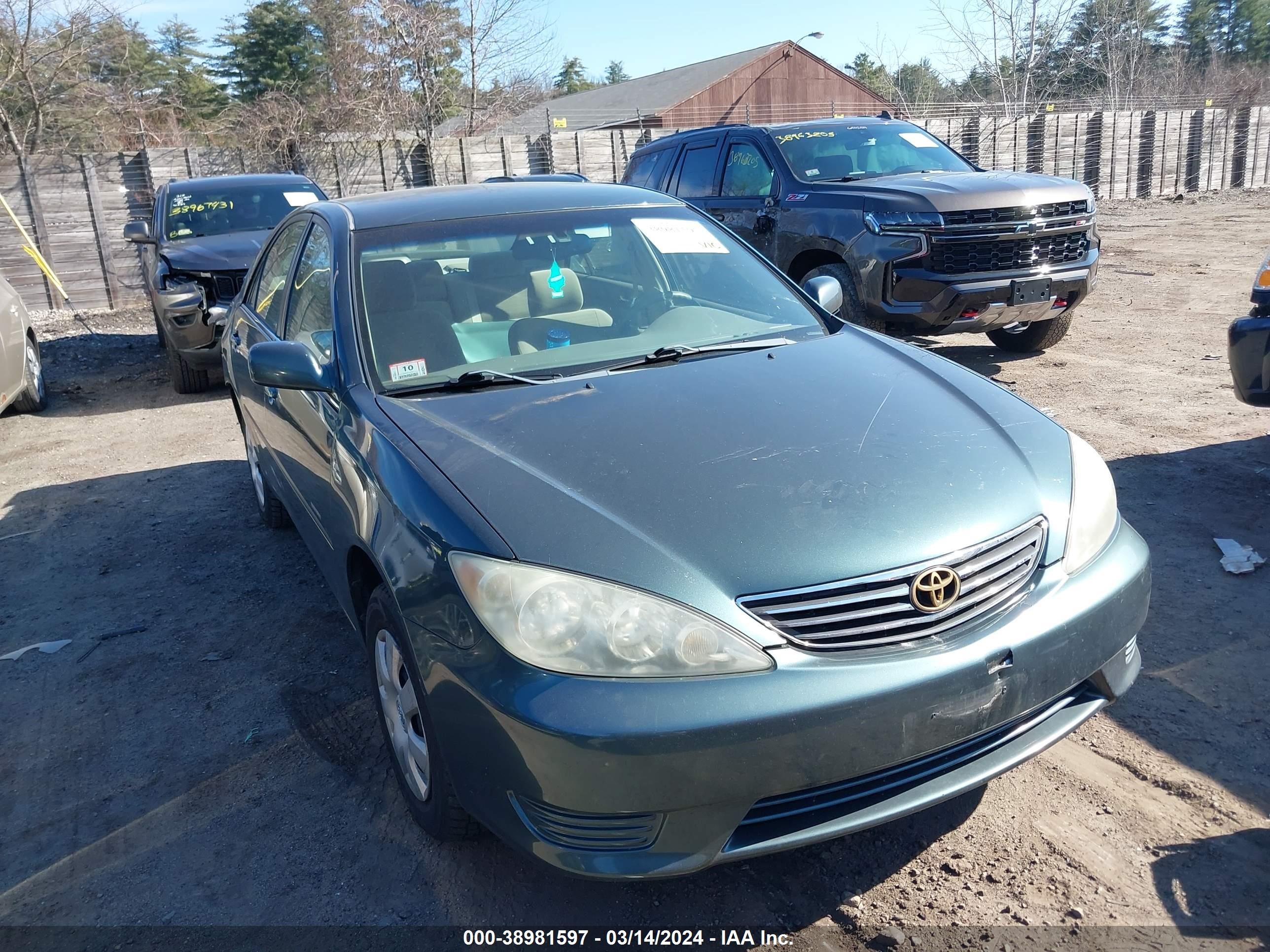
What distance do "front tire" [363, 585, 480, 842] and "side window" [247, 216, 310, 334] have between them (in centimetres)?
197

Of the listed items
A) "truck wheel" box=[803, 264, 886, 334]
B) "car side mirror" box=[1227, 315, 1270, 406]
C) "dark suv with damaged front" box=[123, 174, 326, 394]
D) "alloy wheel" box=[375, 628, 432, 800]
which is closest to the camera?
"alloy wheel" box=[375, 628, 432, 800]

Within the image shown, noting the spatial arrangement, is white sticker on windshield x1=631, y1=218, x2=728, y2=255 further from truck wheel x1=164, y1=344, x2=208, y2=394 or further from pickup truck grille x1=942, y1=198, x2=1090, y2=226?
truck wheel x1=164, y1=344, x2=208, y2=394

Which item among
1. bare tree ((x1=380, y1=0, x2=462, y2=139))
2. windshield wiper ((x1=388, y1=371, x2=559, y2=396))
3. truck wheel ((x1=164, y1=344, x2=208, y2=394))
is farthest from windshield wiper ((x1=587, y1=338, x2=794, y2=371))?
bare tree ((x1=380, y1=0, x2=462, y2=139))

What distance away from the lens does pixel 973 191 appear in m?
6.95

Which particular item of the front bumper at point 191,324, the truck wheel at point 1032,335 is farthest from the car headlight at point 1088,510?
the front bumper at point 191,324

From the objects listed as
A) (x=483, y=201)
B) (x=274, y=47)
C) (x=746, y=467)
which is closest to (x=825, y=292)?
(x=483, y=201)

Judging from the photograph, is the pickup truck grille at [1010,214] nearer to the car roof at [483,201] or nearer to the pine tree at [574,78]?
the car roof at [483,201]

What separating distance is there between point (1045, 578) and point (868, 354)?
1198 millimetres

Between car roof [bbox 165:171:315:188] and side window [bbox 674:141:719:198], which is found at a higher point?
car roof [bbox 165:171:315:188]

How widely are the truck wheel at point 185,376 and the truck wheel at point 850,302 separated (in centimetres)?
555

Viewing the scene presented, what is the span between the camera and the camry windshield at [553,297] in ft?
10.8

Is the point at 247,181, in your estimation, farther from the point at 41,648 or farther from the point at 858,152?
the point at 41,648

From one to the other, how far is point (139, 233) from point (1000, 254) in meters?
7.58

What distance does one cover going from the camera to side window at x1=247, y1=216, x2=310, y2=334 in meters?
4.36
